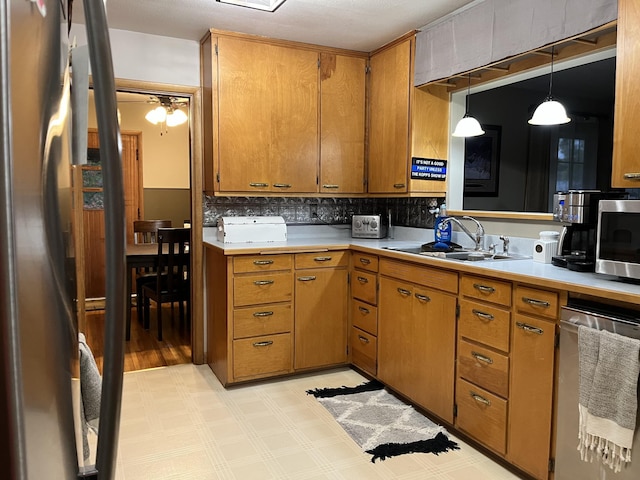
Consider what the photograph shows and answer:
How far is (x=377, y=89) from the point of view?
149 inches

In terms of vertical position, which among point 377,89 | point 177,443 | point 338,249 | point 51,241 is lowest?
point 177,443

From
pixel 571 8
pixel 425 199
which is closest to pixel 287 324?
pixel 425 199

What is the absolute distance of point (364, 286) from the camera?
3.39 meters

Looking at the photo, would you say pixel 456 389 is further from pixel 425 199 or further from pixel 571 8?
pixel 571 8

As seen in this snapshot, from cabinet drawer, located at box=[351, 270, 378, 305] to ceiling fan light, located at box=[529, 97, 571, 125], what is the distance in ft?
4.40

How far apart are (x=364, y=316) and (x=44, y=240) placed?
3034 mm

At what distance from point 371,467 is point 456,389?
0.60 metres

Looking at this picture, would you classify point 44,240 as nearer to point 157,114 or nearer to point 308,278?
point 308,278

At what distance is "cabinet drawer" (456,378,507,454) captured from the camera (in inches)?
90.4

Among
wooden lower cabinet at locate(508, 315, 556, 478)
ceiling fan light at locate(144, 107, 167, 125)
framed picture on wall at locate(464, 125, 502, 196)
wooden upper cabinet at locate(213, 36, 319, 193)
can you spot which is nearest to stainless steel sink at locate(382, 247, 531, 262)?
framed picture on wall at locate(464, 125, 502, 196)

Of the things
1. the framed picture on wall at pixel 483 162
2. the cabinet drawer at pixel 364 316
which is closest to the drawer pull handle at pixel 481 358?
the cabinet drawer at pixel 364 316

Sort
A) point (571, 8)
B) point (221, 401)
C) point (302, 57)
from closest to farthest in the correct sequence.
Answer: point (571, 8) → point (221, 401) → point (302, 57)

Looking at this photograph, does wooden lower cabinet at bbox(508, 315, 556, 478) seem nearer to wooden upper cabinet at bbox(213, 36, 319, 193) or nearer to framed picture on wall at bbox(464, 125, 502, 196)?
framed picture on wall at bbox(464, 125, 502, 196)

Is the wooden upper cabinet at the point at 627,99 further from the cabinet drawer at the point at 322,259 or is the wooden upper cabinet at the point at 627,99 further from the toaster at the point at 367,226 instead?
the toaster at the point at 367,226
